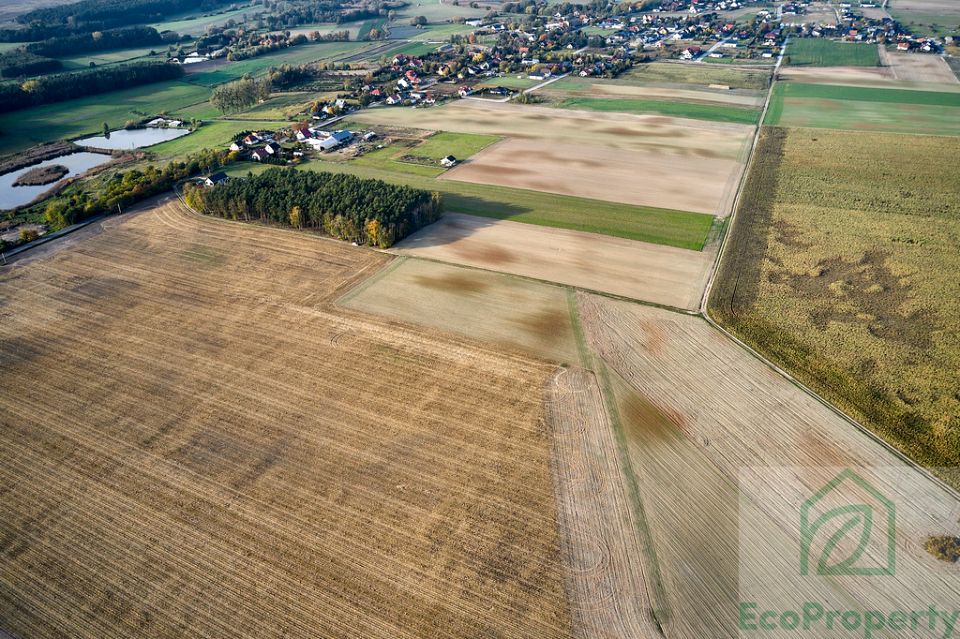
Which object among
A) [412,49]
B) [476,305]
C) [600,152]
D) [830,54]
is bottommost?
[476,305]

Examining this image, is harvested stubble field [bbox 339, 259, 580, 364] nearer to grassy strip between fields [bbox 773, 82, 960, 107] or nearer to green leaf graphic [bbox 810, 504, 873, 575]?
green leaf graphic [bbox 810, 504, 873, 575]

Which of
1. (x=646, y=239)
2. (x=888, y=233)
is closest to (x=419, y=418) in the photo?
(x=646, y=239)

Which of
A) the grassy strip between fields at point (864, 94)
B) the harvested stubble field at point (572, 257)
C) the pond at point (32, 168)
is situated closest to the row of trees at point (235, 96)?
the pond at point (32, 168)

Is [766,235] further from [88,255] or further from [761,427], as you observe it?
[88,255]

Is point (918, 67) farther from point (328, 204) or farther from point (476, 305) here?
point (328, 204)

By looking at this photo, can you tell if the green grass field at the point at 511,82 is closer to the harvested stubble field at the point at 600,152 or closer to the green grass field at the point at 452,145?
the harvested stubble field at the point at 600,152

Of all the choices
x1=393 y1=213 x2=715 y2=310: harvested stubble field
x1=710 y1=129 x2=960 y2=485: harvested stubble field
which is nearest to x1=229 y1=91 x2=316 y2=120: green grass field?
x1=393 y1=213 x2=715 y2=310: harvested stubble field

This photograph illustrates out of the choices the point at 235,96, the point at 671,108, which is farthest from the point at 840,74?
the point at 235,96
